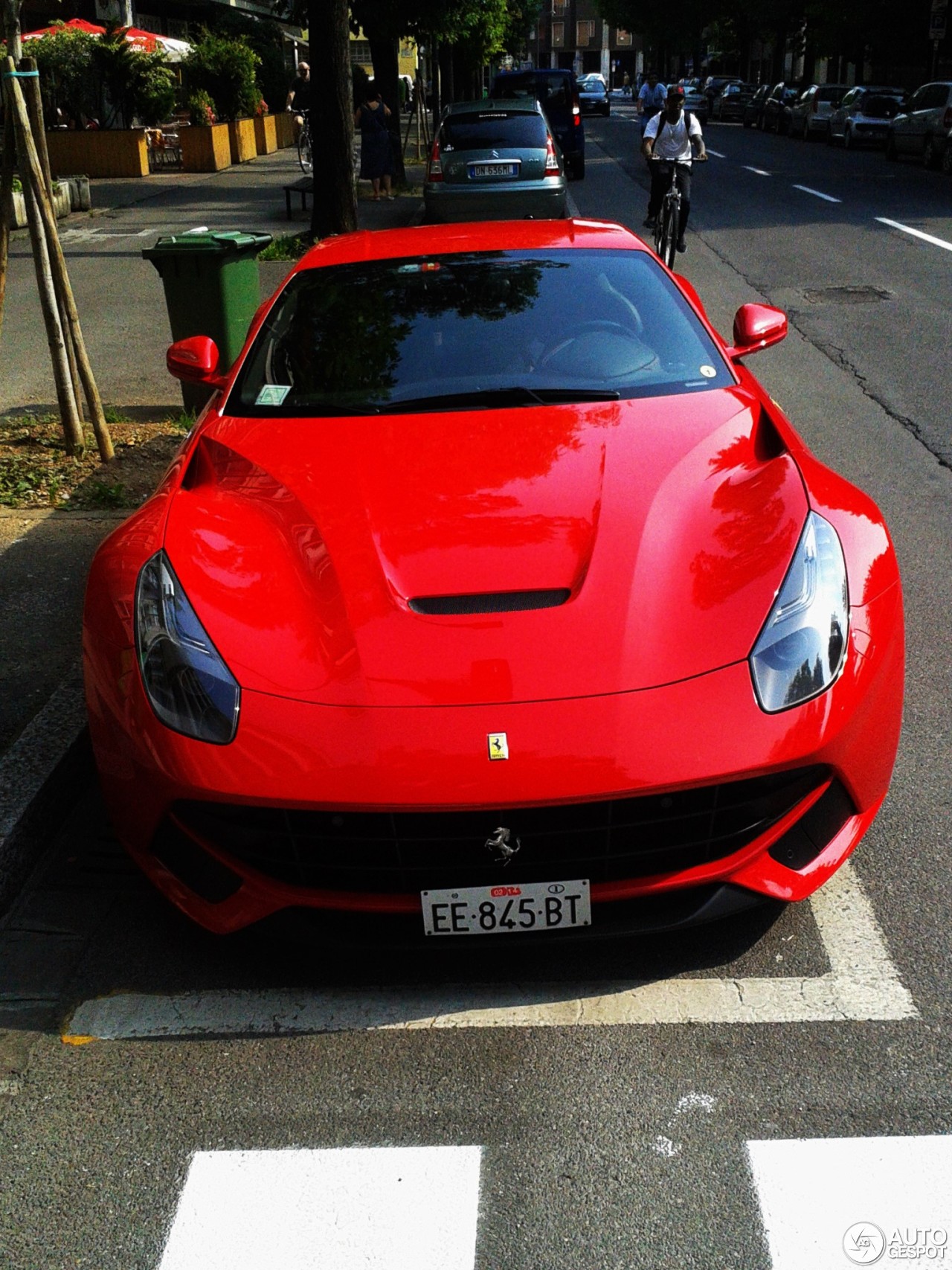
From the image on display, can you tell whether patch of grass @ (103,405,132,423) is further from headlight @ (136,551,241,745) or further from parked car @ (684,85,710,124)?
parked car @ (684,85,710,124)

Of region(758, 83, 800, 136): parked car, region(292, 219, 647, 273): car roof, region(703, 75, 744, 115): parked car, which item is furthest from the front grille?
region(703, 75, 744, 115): parked car

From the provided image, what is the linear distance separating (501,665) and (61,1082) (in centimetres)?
127

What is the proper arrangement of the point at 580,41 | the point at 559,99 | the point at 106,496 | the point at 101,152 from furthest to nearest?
the point at 580,41 → the point at 559,99 → the point at 101,152 → the point at 106,496

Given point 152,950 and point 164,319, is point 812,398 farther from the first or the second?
point 152,950

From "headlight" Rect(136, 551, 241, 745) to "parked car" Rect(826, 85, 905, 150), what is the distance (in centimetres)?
3504

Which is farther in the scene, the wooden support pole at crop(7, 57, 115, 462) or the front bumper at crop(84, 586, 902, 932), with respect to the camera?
the wooden support pole at crop(7, 57, 115, 462)

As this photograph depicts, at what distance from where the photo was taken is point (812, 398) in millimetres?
8906

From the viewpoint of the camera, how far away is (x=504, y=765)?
281 centimetres

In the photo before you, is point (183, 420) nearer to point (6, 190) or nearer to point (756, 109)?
point (6, 190)

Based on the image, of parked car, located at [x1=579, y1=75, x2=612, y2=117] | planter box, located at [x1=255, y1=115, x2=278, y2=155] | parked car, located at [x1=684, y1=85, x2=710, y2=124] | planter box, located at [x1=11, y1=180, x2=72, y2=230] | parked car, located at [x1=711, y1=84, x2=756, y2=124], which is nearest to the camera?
planter box, located at [x1=11, y1=180, x2=72, y2=230]

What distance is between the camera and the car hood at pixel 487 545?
302 cm

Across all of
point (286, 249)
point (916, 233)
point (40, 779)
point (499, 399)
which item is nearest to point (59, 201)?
point (286, 249)

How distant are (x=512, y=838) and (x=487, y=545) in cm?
81

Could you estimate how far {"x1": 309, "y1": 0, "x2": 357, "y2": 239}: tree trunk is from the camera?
599 inches
